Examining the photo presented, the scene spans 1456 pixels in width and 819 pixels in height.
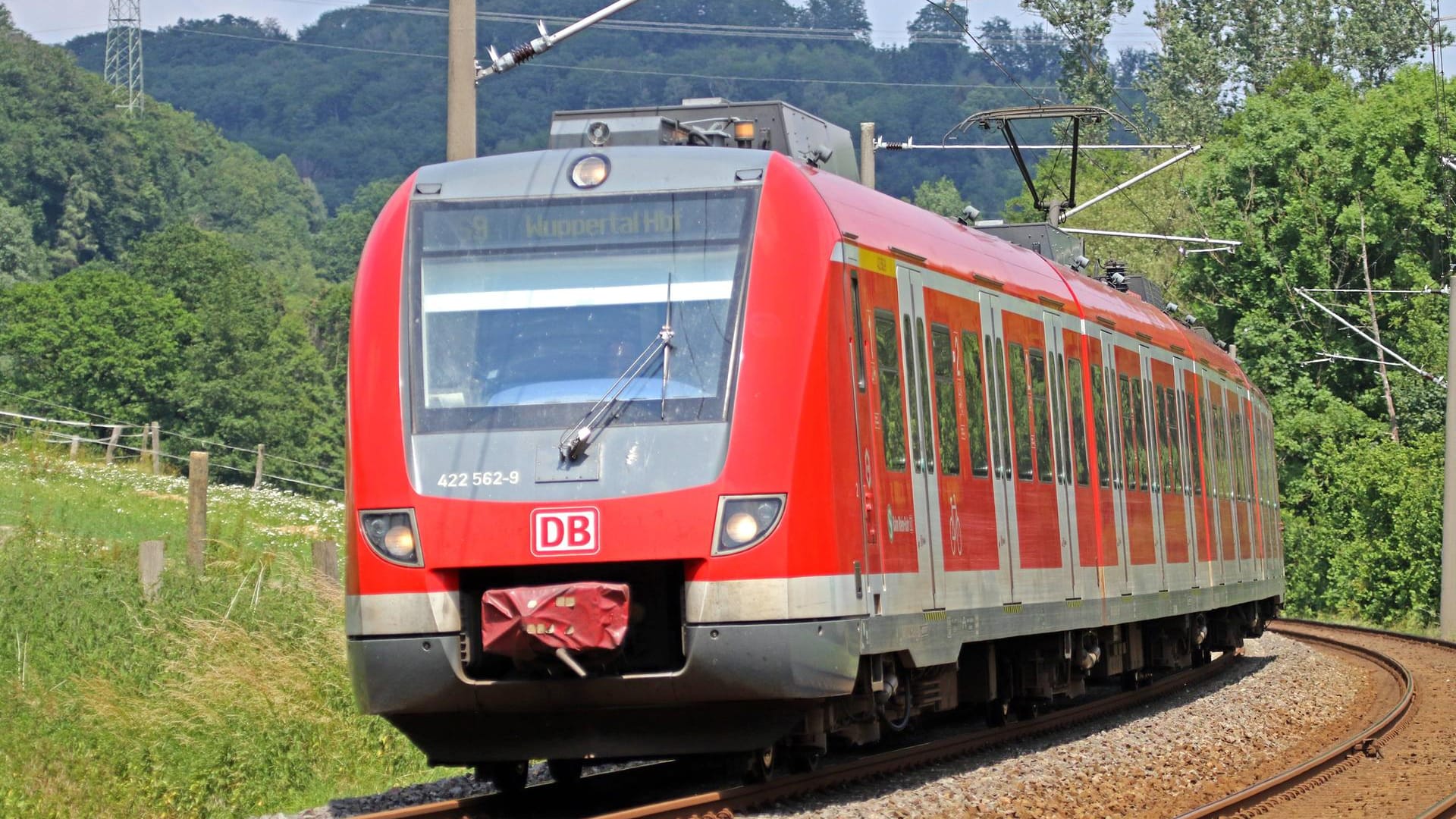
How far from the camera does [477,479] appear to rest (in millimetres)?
9820

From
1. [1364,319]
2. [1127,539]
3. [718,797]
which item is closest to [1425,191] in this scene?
[1364,319]

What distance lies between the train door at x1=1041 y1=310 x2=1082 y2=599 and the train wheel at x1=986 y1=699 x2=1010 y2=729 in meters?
0.93

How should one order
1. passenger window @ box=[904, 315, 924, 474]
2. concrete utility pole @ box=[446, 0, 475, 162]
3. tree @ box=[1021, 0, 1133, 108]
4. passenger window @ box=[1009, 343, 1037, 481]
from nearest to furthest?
passenger window @ box=[904, 315, 924, 474], passenger window @ box=[1009, 343, 1037, 481], concrete utility pole @ box=[446, 0, 475, 162], tree @ box=[1021, 0, 1133, 108]

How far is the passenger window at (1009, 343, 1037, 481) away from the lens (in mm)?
13586

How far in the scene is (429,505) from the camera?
984 centimetres

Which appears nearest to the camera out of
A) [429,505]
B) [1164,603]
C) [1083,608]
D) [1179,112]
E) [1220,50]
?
[429,505]

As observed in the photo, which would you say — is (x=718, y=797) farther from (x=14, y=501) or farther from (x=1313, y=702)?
(x=14, y=501)

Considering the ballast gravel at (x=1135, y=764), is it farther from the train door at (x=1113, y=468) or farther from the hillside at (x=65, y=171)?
the hillside at (x=65, y=171)

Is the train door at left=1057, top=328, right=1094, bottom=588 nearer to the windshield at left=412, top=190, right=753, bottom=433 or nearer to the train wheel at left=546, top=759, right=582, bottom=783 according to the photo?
the train wheel at left=546, top=759, right=582, bottom=783

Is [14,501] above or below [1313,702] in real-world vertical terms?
above

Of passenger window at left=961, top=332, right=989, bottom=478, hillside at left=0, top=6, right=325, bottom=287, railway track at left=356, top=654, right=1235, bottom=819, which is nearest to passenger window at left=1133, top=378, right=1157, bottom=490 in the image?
railway track at left=356, top=654, right=1235, bottom=819

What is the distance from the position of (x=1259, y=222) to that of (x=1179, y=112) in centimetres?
2681

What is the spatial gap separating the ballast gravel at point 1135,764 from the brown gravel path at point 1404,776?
1.53 feet

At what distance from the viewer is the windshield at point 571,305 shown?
9953 millimetres
